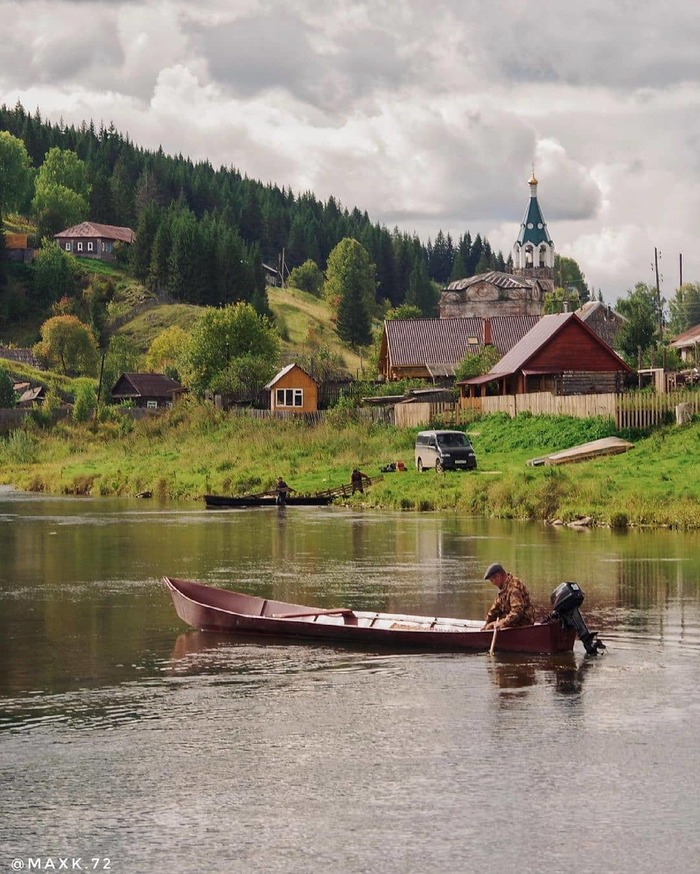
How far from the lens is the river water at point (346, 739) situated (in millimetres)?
14016

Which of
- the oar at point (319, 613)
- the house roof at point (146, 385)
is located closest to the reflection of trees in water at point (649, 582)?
the oar at point (319, 613)

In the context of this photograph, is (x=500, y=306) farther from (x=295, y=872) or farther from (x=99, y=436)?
(x=295, y=872)

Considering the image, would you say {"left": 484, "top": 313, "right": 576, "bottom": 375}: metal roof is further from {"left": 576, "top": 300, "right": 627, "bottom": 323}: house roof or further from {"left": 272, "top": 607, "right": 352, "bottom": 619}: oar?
{"left": 272, "top": 607, "right": 352, "bottom": 619}: oar

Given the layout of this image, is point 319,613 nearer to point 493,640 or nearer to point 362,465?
point 493,640

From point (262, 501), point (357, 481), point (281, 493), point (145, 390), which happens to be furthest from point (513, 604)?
point (145, 390)

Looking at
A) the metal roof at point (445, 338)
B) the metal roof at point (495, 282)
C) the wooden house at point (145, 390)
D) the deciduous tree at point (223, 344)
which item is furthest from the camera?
the metal roof at point (495, 282)

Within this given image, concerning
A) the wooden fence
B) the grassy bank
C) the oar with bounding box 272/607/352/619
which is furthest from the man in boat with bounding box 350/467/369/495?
the oar with bounding box 272/607/352/619

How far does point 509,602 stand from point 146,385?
116 meters

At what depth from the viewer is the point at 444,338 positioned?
353 feet

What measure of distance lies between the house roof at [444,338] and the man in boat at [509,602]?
79.8 m

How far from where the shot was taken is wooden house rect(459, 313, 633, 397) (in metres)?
79.2

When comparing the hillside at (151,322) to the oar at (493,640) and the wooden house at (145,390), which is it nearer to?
the wooden house at (145,390)

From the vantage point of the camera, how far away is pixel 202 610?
26094mm

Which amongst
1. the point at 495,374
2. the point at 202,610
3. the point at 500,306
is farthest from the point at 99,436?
the point at 500,306
